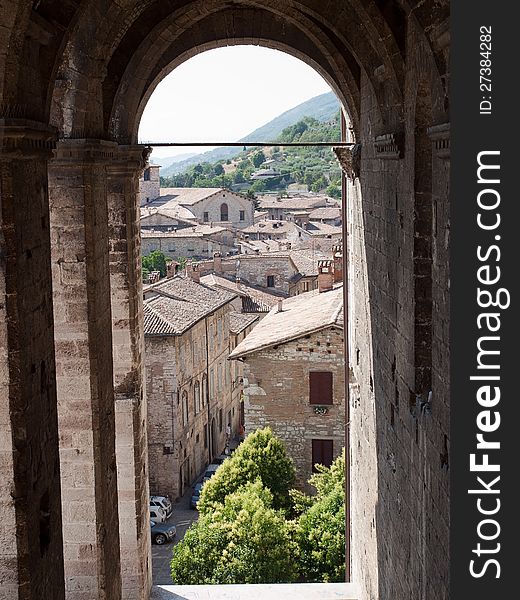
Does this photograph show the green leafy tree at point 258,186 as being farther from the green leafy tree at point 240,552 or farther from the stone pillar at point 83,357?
the stone pillar at point 83,357

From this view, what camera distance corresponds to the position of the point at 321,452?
27.9m

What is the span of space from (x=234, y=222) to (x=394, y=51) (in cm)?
7655

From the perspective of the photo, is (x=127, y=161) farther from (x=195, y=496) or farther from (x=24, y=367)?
(x=195, y=496)

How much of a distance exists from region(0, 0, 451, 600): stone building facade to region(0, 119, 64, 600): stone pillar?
15 millimetres

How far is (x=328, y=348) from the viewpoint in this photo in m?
26.7

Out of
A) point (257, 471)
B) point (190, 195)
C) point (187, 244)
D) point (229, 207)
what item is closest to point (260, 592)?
point (257, 471)

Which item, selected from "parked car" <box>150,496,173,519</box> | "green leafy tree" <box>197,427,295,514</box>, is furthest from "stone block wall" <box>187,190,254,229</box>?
"green leafy tree" <box>197,427,295,514</box>

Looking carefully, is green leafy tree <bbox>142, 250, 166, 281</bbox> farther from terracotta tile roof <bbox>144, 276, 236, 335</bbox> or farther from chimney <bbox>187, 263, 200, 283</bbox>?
terracotta tile roof <bbox>144, 276, 236, 335</bbox>

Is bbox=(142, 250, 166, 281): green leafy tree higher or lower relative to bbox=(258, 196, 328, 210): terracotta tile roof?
lower

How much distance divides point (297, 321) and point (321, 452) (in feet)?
12.6

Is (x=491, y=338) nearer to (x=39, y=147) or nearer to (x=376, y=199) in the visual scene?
(x=39, y=147)

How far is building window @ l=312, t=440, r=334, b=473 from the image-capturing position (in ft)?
90.9

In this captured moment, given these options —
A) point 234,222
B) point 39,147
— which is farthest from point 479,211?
point 234,222

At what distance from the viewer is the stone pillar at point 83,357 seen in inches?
388
